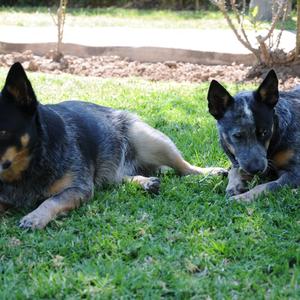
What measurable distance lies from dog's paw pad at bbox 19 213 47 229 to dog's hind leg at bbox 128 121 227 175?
178 cm

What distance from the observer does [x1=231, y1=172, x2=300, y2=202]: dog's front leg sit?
5.64 metres

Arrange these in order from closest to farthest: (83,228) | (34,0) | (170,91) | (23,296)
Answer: (23,296) → (83,228) → (170,91) → (34,0)

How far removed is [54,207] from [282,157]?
2236mm

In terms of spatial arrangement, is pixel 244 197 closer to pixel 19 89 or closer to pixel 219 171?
pixel 219 171

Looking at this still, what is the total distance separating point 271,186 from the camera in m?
5.77

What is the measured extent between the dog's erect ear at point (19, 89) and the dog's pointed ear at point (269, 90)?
2090 mm

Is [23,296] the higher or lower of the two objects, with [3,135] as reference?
lower

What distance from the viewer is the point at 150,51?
1226cm

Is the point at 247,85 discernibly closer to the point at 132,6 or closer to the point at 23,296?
the point at 23,296

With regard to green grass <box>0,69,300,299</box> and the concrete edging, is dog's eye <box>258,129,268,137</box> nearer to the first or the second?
green grass <box>0,69,300,299</box>

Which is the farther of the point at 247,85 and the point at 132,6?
the point at 132,6

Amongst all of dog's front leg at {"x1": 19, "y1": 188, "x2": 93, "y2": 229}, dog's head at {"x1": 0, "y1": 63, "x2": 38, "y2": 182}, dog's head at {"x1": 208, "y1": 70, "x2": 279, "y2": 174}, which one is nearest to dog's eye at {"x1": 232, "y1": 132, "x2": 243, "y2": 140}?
dog's head at {"x1": 208, "y1": 70, "x2": 279, "y2": 174}

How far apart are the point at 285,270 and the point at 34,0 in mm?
21310

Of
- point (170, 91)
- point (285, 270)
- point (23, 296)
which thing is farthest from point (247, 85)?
point (23, 296)
